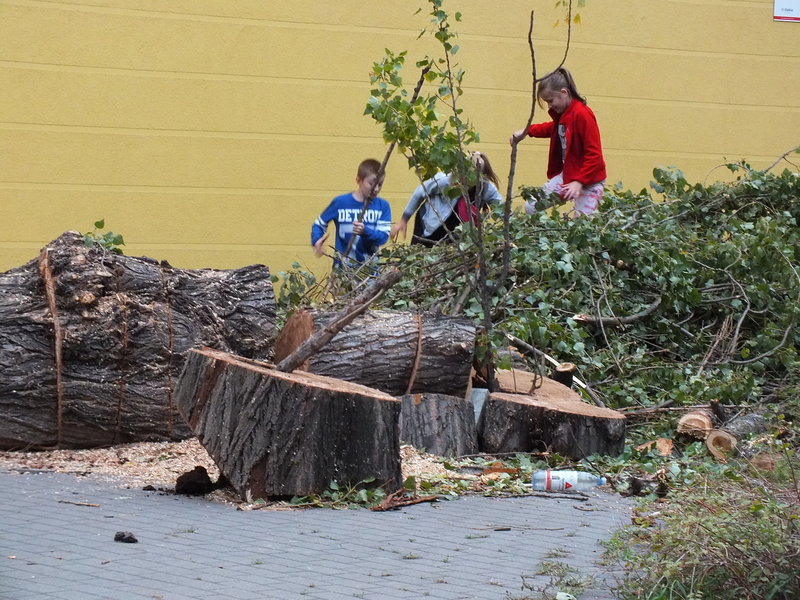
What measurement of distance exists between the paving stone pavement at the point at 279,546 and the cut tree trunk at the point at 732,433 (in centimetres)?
98

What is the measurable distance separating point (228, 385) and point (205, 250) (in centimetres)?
520

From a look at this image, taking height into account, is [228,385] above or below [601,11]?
below

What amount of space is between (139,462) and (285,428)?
132cm

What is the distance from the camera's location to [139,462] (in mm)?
5910

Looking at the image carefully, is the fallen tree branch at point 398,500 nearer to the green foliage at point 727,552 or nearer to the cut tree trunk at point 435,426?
the cut tree trunk at point 435,426

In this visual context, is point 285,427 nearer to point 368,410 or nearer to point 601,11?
point 368,410

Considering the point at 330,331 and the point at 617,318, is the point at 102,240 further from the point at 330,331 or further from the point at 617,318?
the point at 617,318

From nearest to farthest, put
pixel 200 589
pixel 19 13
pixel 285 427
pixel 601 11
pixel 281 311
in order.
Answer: pixel 200 589 < pixel 285 427 < pixel 281 311 < pixel 19 13 < pixel 601 11

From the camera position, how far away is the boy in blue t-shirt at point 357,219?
929cm

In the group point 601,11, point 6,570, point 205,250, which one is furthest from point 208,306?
point 601,11

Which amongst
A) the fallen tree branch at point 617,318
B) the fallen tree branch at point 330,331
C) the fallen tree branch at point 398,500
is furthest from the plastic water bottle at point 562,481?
the fallen tree branch at point 617,318

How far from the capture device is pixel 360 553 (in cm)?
415

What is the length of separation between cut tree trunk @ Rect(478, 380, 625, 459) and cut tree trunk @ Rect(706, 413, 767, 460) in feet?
1.58

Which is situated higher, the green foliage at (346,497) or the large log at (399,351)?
the large log at (399,351)
